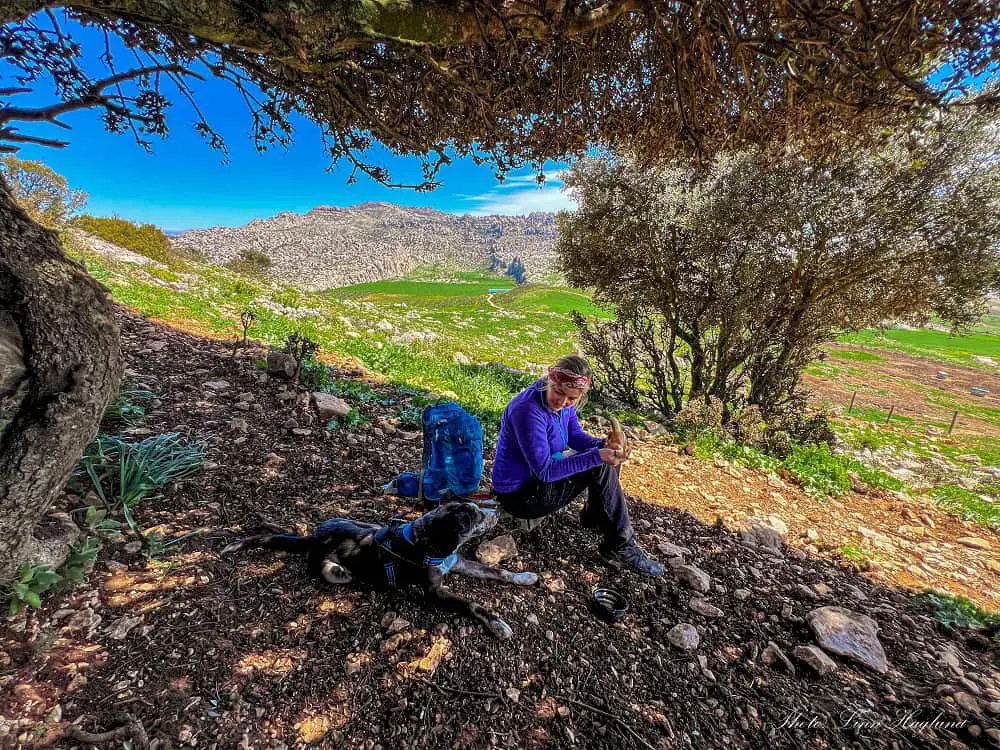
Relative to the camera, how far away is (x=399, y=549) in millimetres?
2748

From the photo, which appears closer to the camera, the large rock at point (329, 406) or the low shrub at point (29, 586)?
the low shrub at point (29, 586)

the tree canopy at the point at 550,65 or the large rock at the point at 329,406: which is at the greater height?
the tree canopy at the point at 550,65

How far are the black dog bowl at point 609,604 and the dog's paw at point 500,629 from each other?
0.76 m

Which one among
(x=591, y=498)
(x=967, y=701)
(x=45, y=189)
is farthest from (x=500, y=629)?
(x=45, y=189)

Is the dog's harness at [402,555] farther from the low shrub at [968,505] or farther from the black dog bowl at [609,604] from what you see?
the low shrub at [968,505]

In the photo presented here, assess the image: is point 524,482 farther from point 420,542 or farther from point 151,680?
point 151,680

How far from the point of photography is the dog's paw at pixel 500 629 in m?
2.58

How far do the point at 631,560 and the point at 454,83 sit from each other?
4.04 metres

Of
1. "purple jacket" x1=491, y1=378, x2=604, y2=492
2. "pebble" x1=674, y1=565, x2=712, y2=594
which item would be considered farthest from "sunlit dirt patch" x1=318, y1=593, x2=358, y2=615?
"pebble" x1=674, y1=565, x2=712, y2=594

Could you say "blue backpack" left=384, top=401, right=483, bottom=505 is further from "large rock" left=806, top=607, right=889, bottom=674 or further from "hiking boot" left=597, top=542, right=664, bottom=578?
"large rock" left=806, top=607, right=889, bottom=674

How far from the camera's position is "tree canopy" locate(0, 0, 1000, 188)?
7.15 feet

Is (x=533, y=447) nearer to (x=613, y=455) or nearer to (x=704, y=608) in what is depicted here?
(x=613, y=455)

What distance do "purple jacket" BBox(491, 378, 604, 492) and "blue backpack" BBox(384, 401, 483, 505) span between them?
0.23m

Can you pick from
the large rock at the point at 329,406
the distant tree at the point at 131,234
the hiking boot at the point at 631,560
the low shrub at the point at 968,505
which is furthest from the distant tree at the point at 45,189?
the low shrub at the point at 968,505
